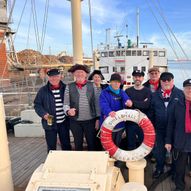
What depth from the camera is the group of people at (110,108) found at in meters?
2.89

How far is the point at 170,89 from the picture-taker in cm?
298

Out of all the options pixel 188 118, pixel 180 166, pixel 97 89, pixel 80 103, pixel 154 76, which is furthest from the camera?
pixel 154 76

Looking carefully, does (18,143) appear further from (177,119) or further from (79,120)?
(177,119)

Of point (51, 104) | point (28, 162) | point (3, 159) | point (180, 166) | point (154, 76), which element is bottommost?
point (28, 162)

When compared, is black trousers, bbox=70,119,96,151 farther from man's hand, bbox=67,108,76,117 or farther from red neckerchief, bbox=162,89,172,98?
red neckerchief, bbox=162,89,172,98

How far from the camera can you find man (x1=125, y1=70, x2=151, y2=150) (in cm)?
321

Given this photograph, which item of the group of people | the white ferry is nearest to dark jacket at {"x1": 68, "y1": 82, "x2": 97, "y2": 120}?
the group of people

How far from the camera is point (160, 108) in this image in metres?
3.09

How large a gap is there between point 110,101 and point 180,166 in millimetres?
1087

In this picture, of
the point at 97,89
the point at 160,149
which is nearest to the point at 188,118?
the point at 160,149

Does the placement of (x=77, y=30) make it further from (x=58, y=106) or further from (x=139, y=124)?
(x=139, y=124)

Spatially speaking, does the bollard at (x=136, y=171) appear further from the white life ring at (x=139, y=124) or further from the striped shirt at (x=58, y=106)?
the striped shirt at (x=58, y=106)

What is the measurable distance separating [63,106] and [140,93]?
99 centimetres

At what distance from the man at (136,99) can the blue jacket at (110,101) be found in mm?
179
